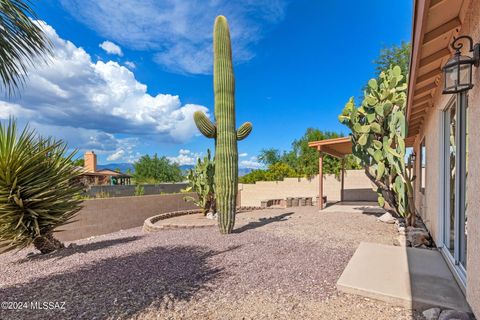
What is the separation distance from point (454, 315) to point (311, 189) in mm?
14489

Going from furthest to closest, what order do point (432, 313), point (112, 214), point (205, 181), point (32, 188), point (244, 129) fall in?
point (205, 181)
point (112, 214)
point (244, 129)
point (32, 188)
point (432, 313)

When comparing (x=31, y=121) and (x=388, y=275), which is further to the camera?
(x=31, y=121)

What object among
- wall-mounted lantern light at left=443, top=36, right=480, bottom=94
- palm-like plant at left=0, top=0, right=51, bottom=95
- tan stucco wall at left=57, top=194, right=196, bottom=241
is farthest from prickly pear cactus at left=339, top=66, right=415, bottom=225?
tan stucco wall at left=57, top=194, right=196, bottom=241

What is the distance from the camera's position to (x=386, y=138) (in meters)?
6.92

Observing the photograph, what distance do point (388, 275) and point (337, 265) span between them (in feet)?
2.86

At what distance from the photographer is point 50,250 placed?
5355 mm

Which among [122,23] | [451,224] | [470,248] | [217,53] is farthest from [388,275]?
[122,23]

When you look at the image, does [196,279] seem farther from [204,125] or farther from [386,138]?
[386,138]

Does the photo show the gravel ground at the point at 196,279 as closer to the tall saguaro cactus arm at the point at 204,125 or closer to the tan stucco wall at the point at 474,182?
the tan stucco wall at the point at 474,182

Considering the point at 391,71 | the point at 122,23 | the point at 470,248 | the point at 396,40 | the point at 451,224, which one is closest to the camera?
the point at 470,248

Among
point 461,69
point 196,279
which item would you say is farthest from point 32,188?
point 461,69

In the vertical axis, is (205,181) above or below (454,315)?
above

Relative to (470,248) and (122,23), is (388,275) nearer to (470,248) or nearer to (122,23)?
(470,248)

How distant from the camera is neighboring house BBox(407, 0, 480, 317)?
7.44 feet
